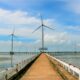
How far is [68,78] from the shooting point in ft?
59.1

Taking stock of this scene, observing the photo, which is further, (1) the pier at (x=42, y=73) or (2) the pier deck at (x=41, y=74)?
(2) the pier deck at (x=41, y=74)

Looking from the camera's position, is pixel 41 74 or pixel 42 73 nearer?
pixel 41 74

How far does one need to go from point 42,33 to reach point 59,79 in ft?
294

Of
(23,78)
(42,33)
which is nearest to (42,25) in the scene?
(42,33)

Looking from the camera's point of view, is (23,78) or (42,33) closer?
(23,78)

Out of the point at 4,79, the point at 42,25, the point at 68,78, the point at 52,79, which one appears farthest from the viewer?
the point at 42,25

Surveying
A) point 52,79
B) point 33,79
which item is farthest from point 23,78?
point 52,79

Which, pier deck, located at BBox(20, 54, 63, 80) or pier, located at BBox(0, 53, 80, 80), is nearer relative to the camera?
pier, located at BBox(0, 53, 80, 80)

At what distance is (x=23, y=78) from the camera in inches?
856

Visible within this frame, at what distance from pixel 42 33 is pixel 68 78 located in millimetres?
A: 92170

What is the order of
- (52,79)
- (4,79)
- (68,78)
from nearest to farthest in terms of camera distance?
(4,79), (68,78), (52,79)

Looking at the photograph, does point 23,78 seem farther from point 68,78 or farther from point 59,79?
point 68,78

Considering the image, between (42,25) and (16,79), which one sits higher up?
(42,25)

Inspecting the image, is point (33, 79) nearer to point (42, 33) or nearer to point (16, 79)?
point (16, 79)
